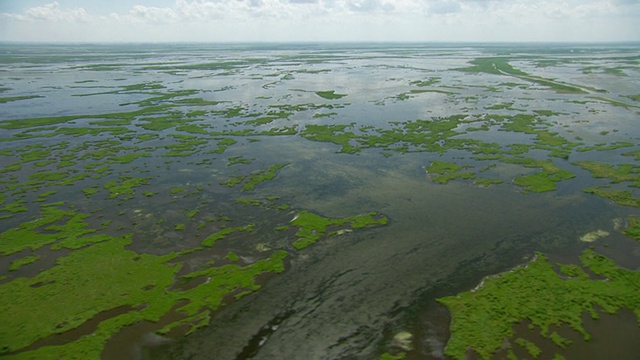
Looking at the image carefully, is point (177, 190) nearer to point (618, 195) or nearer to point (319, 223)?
point (319, 223)

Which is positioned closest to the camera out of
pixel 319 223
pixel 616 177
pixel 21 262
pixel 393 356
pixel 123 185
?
pixel 393 356

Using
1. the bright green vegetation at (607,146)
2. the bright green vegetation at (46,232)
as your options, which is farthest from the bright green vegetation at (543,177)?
the bright green vegetation at (46,232)

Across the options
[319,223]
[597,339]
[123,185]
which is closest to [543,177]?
[597,339]

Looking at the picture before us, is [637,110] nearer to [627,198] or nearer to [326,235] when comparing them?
[627,198]

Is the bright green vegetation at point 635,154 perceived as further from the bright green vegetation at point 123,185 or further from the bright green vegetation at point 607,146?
the bright green vegetation at point 123,185

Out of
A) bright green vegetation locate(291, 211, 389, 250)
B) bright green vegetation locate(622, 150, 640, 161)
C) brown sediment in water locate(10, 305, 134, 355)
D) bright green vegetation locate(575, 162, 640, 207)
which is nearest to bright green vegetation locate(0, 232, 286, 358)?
brown sediment in water locate(10, 305, 134, 355)

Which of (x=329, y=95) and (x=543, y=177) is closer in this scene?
(x=543, y=177)
